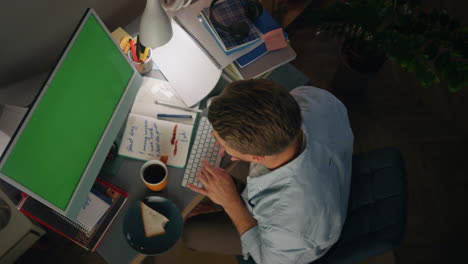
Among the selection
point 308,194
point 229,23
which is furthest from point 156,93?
point 308,194

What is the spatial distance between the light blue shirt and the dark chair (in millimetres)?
60

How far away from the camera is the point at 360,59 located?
6.41ft

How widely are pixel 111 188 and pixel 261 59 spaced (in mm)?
737

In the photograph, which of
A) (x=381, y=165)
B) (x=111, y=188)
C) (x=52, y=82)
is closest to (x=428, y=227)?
(x=381, y=165)

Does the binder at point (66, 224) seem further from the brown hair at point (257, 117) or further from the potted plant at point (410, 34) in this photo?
the potted plant at point (410, 34)

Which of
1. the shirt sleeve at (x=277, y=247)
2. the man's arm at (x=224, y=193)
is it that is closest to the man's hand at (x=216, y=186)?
the man's arm at (x=224, y=193)

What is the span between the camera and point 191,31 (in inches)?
54.2

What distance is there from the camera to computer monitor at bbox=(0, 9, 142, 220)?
0.86 meters

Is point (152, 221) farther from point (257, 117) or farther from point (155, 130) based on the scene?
point (257, 117)

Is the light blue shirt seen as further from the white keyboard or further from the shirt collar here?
the white keyboard

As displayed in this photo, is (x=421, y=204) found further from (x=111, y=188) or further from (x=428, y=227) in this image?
(x=111, y=188)

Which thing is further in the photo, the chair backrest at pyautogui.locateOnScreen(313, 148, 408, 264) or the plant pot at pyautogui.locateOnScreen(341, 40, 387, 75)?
the plant pot at pyautogui.locateOnScreen(341, 40, 387, 75)

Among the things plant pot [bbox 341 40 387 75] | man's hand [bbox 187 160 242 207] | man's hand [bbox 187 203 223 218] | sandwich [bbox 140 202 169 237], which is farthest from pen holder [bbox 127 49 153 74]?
plant pot [bbox 341 40 387 75]

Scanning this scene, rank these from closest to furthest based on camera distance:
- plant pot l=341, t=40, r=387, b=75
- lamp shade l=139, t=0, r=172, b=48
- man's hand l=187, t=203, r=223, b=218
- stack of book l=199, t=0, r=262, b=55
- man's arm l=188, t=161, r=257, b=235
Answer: lamp shade l=139, t=0, r=172, b=48
man's arm l=188, t=161, r=257, b=235
stack of book l=199, t=0, r=262, b=55
man's hand l=187, t=203, r=223, b=218
plant pot l=341, t=40, r=387, b=75
